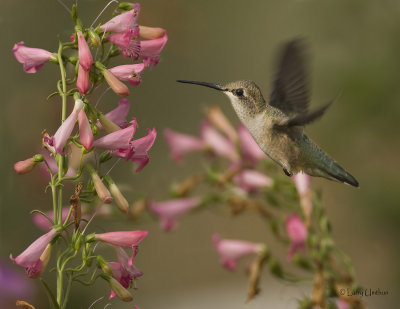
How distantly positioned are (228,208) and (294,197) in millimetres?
452

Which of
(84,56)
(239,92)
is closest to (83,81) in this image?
(84,56)

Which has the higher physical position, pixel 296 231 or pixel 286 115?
pixel 286 115

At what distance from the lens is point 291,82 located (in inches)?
92.0

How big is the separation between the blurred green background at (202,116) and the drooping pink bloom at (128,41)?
1.38 feet

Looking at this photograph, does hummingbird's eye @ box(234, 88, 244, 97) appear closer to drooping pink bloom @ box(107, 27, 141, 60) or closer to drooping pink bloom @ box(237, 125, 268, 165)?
drooping pink bloom @ box(107, 27, 141, 60)

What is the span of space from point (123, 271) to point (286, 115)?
1.13 m

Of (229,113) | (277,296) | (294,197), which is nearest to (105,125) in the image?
(294,197)

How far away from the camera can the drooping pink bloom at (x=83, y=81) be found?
1.39m

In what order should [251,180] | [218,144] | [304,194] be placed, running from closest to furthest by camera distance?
[304,194] → [251,180] → [218,144]

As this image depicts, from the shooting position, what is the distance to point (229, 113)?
9141mm

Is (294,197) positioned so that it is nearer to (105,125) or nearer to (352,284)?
(352,284)

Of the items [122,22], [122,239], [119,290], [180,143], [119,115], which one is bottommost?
[180,143]

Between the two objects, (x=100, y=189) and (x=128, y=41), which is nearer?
(x=100, y=189)

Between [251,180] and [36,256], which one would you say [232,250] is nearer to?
[251,180]
